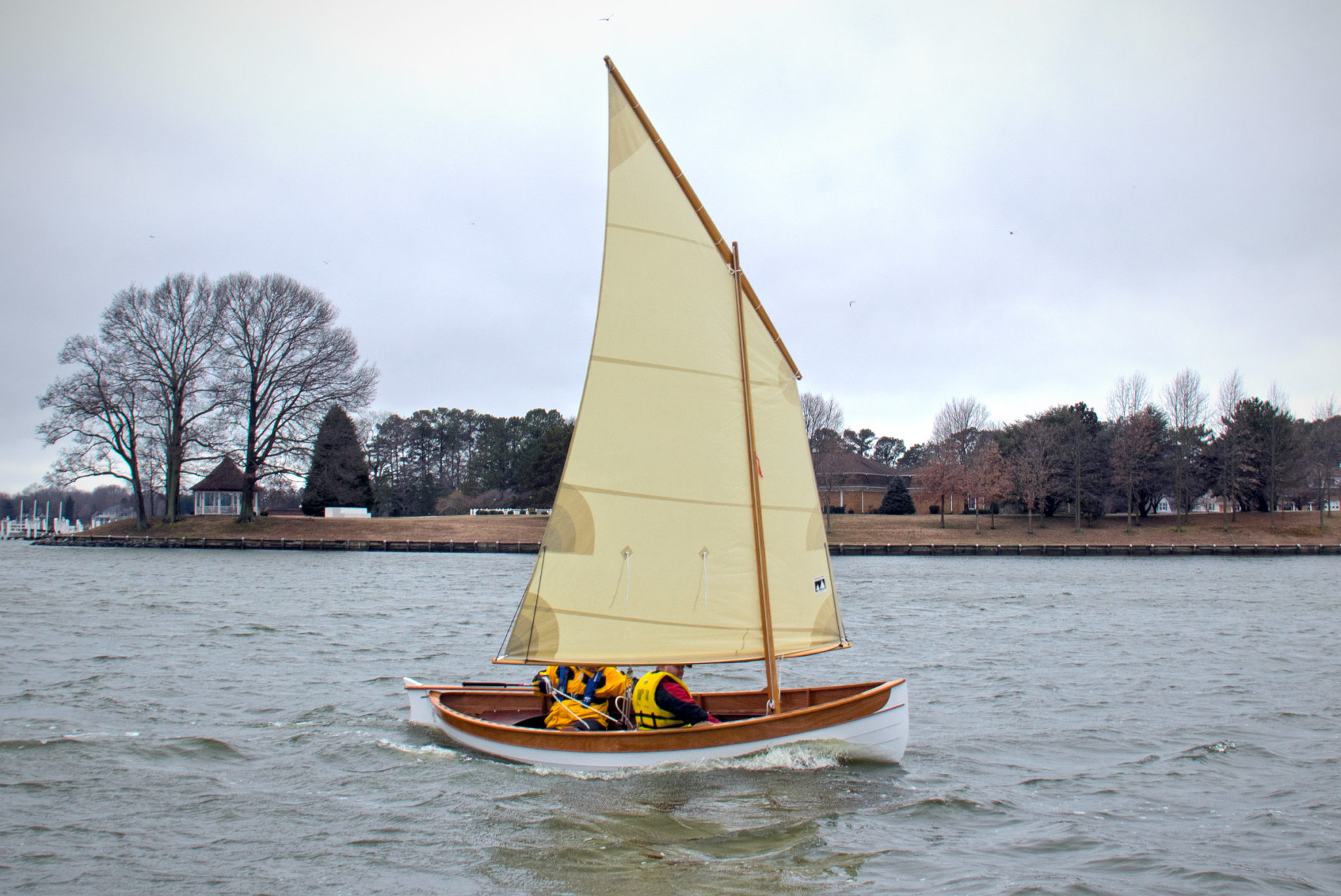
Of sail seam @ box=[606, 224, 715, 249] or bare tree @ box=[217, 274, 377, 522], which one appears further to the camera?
bare tree @ box=[217, 274, 377, 522]

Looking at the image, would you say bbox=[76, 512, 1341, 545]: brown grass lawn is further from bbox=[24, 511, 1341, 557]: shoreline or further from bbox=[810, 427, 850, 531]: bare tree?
Result: bbox=[810, 427, 850, 531]: bare tree

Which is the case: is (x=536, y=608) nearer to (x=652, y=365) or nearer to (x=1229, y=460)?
(x=652, y=365)

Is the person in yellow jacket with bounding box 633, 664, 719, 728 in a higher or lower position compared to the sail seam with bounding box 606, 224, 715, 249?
lower

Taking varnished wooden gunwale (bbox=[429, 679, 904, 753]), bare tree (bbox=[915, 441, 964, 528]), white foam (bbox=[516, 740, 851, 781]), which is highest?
bare tree (bbox=[915, 441, 964, 528])

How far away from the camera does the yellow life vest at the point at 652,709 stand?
1128cm

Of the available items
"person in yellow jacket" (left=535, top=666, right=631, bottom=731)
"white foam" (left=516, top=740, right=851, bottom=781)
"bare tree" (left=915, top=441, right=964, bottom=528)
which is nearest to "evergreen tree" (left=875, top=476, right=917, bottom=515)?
"bare tree" (left=915, top=441, right=964, bottom=528)

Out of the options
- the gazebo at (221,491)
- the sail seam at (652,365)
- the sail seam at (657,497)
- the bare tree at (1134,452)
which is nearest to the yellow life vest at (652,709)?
the sail seam at (657,497)

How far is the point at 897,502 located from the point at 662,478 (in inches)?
3444

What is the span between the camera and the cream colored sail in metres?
11.4

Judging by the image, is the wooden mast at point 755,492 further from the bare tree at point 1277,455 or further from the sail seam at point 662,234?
the bare tree at point 1277,455

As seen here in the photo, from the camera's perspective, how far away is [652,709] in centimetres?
1134

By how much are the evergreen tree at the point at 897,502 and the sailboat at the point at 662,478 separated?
86227mm

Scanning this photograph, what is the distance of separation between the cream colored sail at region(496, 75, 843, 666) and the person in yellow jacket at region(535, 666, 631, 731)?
0.53 metres

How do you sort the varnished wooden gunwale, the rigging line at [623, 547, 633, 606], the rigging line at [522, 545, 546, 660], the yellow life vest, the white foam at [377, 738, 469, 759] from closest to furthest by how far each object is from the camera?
the varnished wooden gunwale, the yellow life vest, the rigging line at [623, 547, 633, 606], the rigging line at [522, 545, 546, 660], the white foam at [377, 738, 469, 759]
